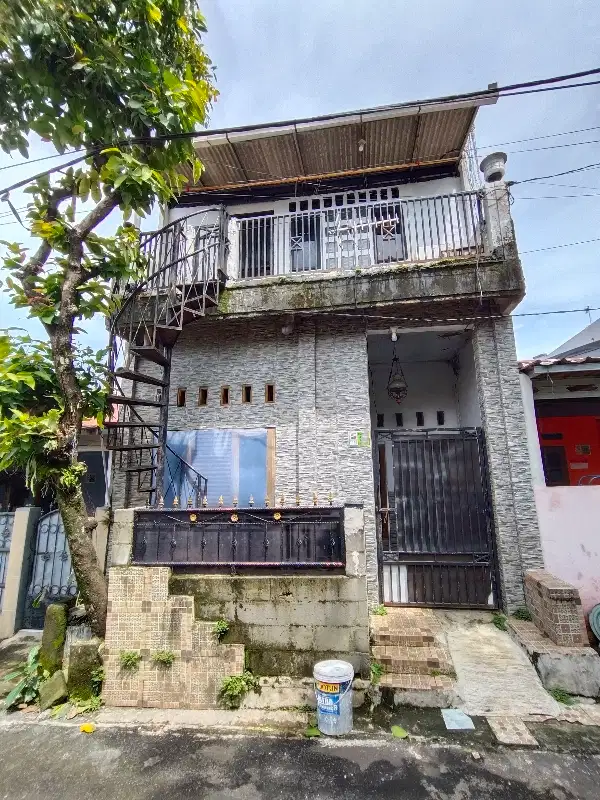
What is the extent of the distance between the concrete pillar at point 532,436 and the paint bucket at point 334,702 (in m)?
3.94

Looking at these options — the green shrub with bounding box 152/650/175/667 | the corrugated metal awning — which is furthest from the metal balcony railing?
the green shrub with bounding box 152/650/175/667

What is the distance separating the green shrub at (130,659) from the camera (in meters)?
4.38

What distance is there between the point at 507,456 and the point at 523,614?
6.99 feet

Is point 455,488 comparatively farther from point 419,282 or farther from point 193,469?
point 193,469

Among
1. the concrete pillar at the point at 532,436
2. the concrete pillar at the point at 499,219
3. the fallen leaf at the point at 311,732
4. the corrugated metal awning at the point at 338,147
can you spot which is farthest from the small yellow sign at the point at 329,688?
the corrugated metal awning at the point at 338,147

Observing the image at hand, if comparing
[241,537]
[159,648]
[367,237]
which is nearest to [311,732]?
[159,648]

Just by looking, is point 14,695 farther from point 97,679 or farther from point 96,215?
point 96,215

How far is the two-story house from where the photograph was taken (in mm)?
6109

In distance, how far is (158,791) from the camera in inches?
125

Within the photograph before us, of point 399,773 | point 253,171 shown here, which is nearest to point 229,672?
point 399,773

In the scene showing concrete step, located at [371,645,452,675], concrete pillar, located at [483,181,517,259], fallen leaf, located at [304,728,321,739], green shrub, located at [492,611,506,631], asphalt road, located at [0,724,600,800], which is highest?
concrete pillar, located at [483,181,517,259]

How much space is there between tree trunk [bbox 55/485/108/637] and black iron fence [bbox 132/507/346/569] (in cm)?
48

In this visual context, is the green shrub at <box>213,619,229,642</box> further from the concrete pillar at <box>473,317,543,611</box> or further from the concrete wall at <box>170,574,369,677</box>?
the concrete pillar at <box>473,317,543,611</box>

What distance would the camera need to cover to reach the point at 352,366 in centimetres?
677
